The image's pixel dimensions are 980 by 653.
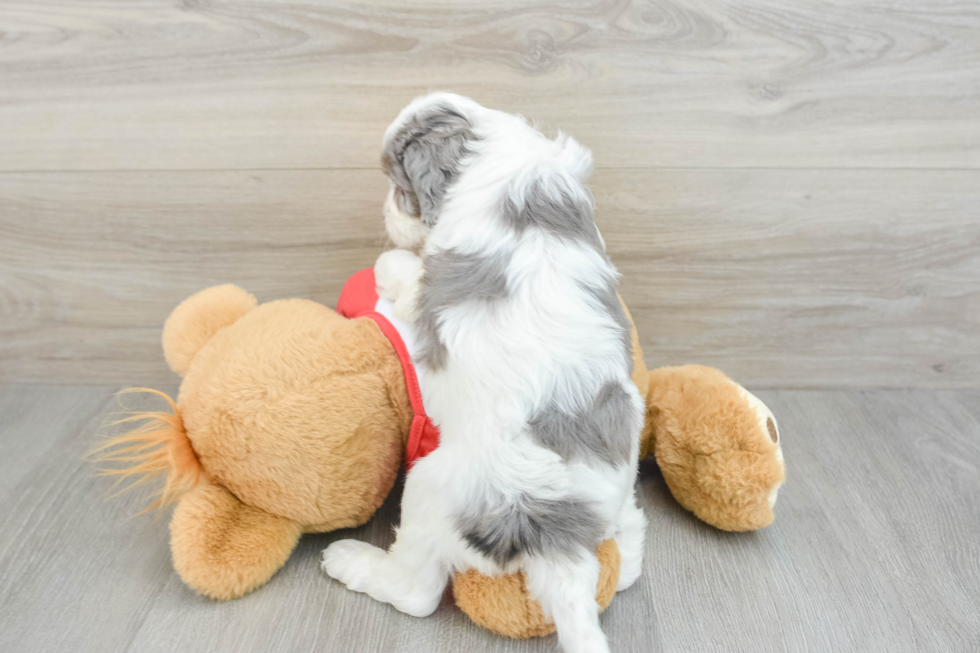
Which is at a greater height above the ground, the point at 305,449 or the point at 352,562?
the point at 305,449

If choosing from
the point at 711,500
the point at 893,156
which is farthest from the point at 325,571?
the point at 893,156

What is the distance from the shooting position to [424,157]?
850mm

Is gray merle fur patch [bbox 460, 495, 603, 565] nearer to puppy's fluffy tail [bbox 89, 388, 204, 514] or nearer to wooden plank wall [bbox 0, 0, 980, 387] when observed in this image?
puppy's fluffy tail [bbox 89, 388, 204, 514]

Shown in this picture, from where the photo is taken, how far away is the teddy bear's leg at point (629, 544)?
0.90 m

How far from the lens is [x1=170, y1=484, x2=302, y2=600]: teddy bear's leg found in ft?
2.81

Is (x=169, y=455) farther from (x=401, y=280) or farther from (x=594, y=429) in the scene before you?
(x=594, y=429)

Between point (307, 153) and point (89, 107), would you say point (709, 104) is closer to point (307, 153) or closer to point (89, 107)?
point (307, 153)

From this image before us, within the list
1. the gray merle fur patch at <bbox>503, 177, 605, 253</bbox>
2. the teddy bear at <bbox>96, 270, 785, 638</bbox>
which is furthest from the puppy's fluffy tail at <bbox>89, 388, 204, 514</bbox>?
the gray merle fur patch at <bbox>503, 177, 605, 253</bbox>

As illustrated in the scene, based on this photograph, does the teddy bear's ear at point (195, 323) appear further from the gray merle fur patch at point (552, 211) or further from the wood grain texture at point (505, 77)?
the gray merle fur patch at point (552, 211)

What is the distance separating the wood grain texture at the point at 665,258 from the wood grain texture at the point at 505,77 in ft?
0.15

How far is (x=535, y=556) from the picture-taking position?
0.75 m

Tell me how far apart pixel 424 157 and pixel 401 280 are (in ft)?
0.54

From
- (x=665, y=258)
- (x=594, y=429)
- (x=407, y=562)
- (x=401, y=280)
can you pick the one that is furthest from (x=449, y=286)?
(x=665, y=258)

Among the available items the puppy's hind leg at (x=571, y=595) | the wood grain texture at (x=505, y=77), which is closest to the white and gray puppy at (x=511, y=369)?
the puppy's hind leg at (x=571, y=595)
